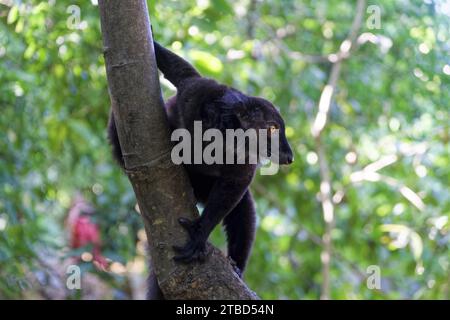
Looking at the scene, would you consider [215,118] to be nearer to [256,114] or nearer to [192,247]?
[256,114]

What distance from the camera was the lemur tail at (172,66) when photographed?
11.5ft

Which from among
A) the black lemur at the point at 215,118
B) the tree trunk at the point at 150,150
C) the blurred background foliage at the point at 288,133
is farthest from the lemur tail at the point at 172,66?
the tree trunk at the point at 150,150

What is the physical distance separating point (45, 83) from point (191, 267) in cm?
262

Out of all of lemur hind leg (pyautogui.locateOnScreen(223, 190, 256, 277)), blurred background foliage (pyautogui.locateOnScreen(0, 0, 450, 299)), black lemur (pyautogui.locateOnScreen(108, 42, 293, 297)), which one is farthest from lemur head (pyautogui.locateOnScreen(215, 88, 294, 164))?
blurred background foliage (pyautogui.locateOnScreen(0, 0, 450, 299))

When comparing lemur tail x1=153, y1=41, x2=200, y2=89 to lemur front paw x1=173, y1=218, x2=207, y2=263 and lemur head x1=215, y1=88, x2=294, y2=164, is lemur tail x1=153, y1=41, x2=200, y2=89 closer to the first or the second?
lemur head x1=215, y1=88, x2=294, y2=164

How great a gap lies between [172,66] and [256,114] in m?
0.55

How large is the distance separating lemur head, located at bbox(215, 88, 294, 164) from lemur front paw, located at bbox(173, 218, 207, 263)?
62 cm

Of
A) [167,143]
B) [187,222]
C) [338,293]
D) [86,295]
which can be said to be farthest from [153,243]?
[86,295]

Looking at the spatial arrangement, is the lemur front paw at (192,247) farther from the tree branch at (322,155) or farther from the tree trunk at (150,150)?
the tree branch at (322,155)

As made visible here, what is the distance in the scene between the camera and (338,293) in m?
5.39

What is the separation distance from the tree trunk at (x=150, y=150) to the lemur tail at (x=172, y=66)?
71cm

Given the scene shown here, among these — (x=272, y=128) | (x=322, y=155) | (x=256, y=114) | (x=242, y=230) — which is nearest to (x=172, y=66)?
(x=256, y=114)

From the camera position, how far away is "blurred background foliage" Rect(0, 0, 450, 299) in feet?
15.2

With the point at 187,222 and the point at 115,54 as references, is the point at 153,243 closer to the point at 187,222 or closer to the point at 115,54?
the point at 187,222
